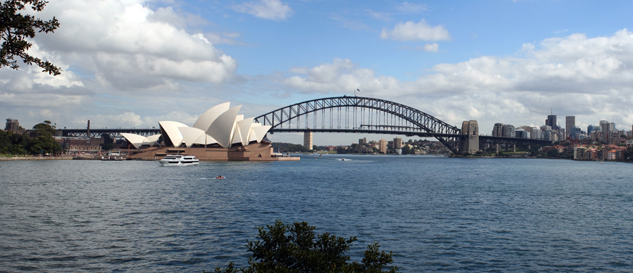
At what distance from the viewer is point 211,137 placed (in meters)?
76.4

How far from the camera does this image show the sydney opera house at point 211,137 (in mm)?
74562

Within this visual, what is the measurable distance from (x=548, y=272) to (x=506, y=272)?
104cm

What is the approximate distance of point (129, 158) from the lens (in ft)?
254

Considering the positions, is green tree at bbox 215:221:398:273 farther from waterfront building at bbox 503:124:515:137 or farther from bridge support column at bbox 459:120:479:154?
waterfront building at bbox 503:124:515:137

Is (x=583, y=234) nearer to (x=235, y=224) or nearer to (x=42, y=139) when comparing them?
(x=235, y=224)

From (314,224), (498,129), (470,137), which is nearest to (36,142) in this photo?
(314,224)

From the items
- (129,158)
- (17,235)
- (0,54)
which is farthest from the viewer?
(129,158)

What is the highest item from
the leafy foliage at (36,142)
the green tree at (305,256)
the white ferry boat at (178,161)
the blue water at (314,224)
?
the leafy foliage at (36,142)

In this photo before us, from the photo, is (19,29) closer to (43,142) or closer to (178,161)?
(178,161)

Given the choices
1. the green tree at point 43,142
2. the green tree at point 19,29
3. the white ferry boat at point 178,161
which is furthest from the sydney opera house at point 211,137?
the green tree at point 19,29

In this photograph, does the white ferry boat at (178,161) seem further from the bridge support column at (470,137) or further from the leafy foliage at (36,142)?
the bridge support column at (470,137)

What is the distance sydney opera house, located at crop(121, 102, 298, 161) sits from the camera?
245ft

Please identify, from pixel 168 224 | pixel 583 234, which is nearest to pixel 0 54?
pixel 168 224

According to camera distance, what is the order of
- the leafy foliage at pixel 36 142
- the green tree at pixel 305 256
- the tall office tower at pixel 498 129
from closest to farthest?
the green tree at pixel 305 256 < the leafy foliage at pixel 36 142 < the tall office tower at pixel 498 129
